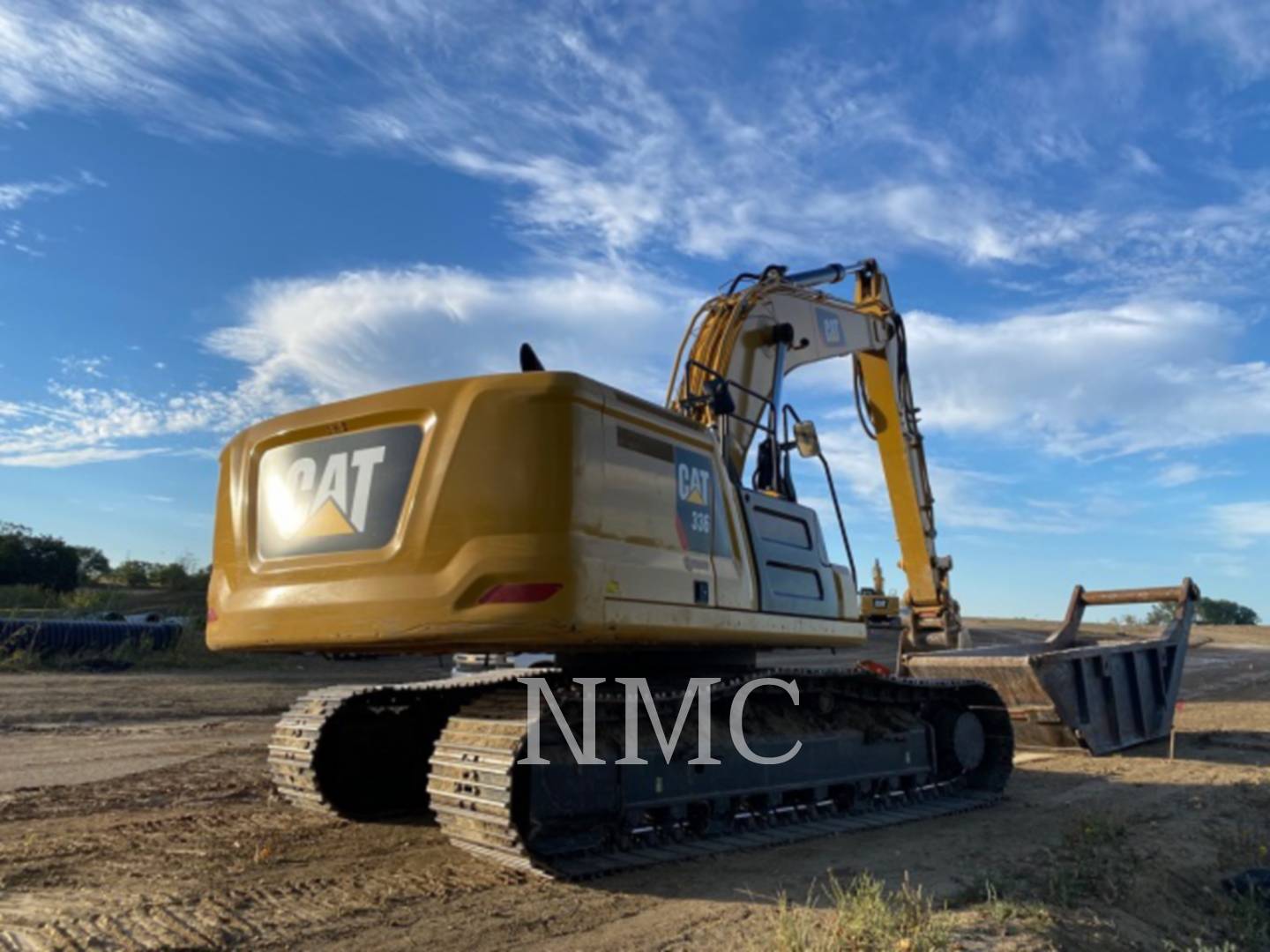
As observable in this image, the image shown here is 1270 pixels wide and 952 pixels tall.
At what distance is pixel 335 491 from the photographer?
202 inches

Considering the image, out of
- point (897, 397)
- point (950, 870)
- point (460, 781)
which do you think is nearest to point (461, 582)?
point (460, 781)

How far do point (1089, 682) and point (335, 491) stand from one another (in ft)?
26.4

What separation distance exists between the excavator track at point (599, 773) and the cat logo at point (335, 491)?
1.28m

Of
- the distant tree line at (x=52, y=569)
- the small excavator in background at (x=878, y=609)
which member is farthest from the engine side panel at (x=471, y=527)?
the distant tree line at (x=52, y=569)

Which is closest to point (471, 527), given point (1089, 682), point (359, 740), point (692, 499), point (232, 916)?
point (692, 499)

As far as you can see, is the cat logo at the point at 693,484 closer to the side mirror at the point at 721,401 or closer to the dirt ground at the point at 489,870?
the side mirror at the point at 721,401

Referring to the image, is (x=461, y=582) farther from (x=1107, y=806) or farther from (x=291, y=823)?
(x=1107, y=806)

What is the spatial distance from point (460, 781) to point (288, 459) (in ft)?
6.46

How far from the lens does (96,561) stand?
36.2 metres

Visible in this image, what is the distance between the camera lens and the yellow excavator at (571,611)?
4.73 m

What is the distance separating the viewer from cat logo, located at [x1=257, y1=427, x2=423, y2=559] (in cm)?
494

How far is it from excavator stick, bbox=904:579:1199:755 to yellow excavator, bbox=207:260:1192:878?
6.62ft

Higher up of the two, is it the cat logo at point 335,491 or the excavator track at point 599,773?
the cat logo at point 335,491

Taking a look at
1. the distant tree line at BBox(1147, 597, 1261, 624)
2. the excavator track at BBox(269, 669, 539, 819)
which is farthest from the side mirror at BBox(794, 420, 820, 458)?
the distant tree line at BBox(1147, 597, 1261, 624)
